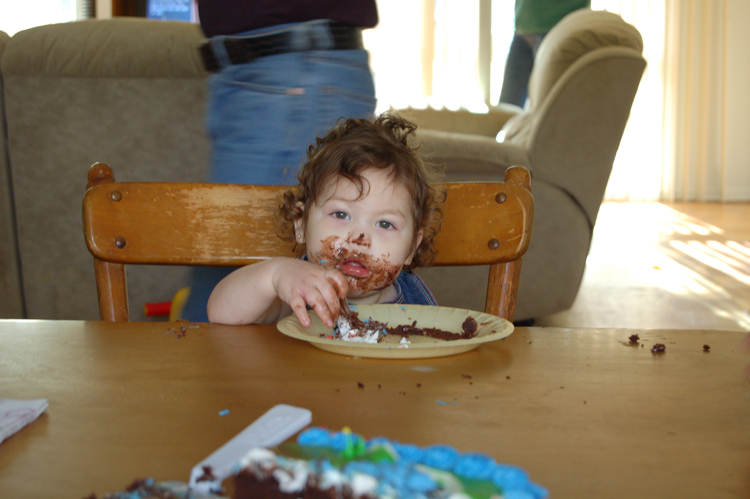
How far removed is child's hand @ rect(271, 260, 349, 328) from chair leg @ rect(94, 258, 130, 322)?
299 mm

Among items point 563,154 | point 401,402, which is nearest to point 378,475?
point 401,402

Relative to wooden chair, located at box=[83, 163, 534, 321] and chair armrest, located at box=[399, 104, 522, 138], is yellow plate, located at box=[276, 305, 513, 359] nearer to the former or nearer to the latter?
wooden chair, located at box=[83, 163, 534, 321]

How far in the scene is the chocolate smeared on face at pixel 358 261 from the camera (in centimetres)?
96

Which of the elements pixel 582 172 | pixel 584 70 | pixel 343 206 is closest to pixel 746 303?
pixel 582 172

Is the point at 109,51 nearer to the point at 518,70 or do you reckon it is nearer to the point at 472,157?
the point at 472,157

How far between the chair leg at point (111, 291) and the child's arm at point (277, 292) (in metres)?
0.14

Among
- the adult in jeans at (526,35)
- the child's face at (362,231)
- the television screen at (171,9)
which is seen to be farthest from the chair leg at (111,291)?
the television screen at (171,9)

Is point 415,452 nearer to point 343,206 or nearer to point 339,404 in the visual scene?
point 339,404

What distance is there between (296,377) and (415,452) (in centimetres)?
18

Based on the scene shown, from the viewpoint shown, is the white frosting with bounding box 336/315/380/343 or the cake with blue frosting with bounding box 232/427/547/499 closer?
the cake with blue frosting with bounding box 232/427/547/499

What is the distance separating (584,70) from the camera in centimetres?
200

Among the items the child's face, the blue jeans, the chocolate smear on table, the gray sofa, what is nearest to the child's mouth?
the child's face

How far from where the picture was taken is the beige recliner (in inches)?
78.9

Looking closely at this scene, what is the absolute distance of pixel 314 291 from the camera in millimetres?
703
